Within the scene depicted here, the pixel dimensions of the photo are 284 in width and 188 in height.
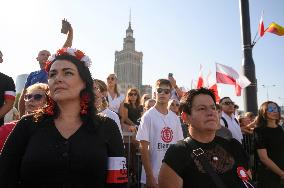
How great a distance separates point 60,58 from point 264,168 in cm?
489

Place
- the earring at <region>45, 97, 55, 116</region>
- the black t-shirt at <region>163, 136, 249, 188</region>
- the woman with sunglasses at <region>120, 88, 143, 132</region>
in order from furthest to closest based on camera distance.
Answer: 1. the woman with sunglasses at <region>120, 88, 143, 132</region>
2. the black t-shirt at <region>163, 136, 249, 188</region>
3. the earring at <region>45, 97, 55, 116</region>

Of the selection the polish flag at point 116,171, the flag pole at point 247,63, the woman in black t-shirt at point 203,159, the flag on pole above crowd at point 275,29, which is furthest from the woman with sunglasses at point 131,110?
the polish flag at point 116,171

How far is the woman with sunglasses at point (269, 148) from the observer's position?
6078 mm

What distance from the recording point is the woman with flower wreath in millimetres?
2377

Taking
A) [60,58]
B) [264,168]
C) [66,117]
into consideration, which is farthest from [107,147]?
[264,168]

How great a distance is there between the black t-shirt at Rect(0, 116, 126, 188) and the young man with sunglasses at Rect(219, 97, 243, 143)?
4.65 m

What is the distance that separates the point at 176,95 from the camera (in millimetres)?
10086

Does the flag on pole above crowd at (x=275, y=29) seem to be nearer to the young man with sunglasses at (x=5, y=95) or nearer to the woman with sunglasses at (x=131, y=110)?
the woman with sunglasses at (x=131, y=110)

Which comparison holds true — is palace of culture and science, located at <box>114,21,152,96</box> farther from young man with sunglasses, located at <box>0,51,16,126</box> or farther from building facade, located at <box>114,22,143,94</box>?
young man with sunglasses, located at <box>0,51,16,126</box>

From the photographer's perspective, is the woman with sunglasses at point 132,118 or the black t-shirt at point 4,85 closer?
the black t-shirt at point 4,85

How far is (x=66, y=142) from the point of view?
2480 mm

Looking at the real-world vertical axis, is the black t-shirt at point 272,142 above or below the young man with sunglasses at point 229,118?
below

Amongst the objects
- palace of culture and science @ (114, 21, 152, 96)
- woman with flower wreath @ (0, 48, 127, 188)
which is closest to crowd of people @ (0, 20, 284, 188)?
woman with flower wreath @ (0, 48, 127, 188)

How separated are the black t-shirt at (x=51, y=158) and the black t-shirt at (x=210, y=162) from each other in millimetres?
963
